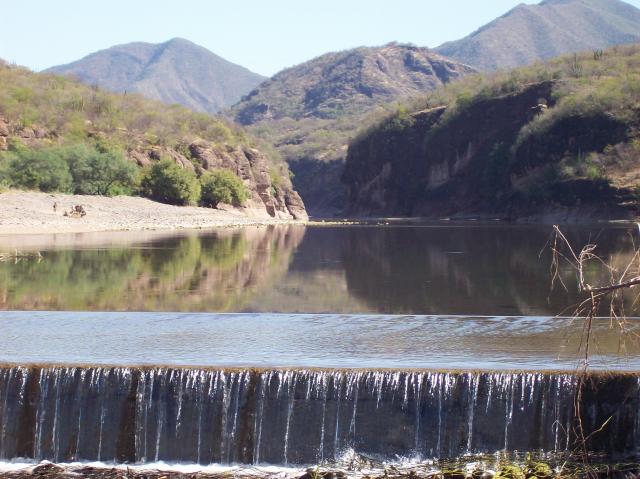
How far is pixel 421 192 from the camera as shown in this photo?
142 meters

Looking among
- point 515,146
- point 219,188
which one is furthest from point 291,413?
point 515,146

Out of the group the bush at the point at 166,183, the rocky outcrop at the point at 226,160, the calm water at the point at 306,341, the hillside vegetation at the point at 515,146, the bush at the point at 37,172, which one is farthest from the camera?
the hillside vegetation at the point at 515,146

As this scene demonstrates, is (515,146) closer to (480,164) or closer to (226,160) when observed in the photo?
(480,164)

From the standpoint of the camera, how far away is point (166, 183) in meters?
86.5

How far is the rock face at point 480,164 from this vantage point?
333 ft

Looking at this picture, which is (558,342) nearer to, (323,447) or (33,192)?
(323,447)

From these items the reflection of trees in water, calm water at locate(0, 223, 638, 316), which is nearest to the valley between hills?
calm water at locate(0, 223, 638, 316)

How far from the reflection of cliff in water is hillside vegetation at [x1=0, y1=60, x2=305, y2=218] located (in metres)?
30.1

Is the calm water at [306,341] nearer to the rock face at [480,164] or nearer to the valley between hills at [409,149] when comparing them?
the valley between hills at [409,149]

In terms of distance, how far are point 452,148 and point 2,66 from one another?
208 ft

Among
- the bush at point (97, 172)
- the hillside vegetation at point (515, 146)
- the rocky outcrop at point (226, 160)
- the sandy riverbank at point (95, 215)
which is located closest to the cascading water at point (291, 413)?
the sandy riverbank at point (95, 215)

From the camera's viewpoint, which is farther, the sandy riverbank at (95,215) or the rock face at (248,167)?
the rock face at (248,167)

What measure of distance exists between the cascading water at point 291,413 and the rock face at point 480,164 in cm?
7833

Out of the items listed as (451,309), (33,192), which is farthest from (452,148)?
(451,309)
